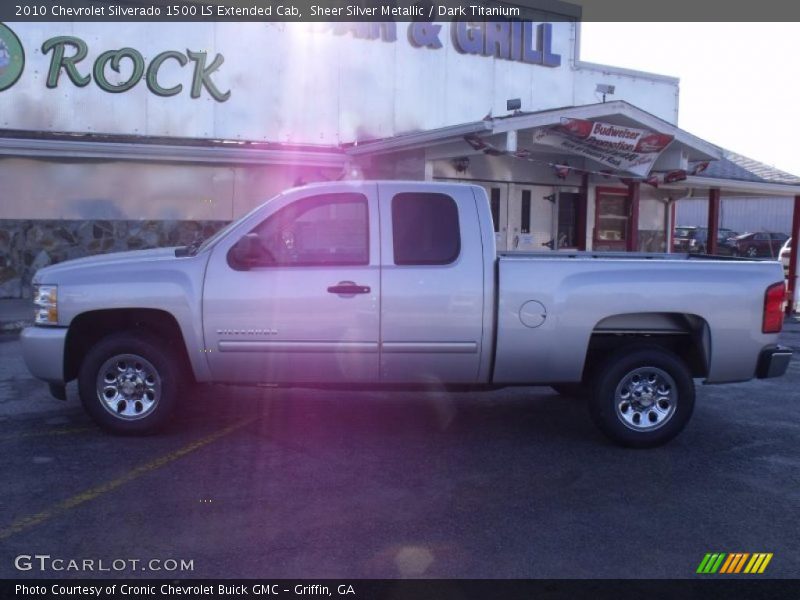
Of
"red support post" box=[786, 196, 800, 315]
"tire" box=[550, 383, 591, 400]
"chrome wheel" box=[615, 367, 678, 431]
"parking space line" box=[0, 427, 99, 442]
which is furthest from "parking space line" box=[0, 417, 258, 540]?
"red support post" box=[786, 196, 800, 315]

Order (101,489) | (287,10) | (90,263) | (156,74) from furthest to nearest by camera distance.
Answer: (287,10)
(156,74)
(90,263)
(101,489)

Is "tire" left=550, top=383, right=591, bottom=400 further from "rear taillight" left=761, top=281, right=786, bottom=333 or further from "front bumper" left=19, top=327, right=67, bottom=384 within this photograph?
"front bumper" left=19, top=327, right=67, bottom=384

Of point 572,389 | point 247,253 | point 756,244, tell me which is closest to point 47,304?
point 247,253

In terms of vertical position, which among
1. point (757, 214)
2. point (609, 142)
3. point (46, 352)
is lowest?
point (46, 352)

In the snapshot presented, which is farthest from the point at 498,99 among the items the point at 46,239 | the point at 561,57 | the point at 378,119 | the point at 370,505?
the point at 370,505

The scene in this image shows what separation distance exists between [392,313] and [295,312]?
75 centimetres

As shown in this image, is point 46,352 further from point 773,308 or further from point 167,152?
point 167,152

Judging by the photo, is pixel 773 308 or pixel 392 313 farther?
pixel 773 308

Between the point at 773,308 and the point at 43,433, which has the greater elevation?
the point at 773,308

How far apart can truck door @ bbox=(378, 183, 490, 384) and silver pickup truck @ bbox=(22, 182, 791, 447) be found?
0.04 ft

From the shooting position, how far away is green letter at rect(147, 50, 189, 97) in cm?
1521

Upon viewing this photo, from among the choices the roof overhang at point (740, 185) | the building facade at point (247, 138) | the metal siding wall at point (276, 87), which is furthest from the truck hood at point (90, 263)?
the roof overhang at point (740, 185)

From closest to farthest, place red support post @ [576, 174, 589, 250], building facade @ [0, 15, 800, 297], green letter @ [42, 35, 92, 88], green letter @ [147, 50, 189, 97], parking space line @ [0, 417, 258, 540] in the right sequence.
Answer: parking space line @ [0, 417, 258, 540], building facade @ [0, 15, 800, 297], green letter @ [42, 35, 92, 88], green letter @ [147, 50, 189, 97], red support post @ [576, 174, 589, 250]

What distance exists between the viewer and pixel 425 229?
6.44 meters
